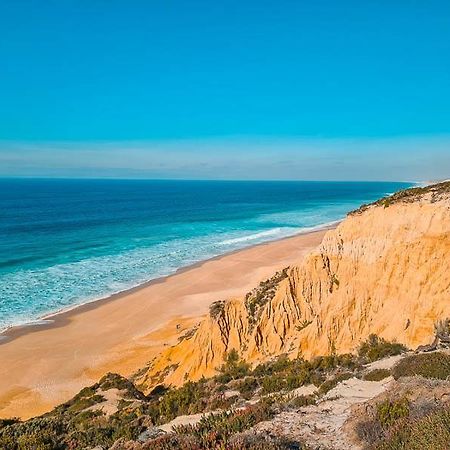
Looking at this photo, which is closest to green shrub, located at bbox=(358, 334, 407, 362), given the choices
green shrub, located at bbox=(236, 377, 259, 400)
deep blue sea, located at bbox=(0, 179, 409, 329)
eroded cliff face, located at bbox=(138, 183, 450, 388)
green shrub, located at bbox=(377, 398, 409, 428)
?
eroded cliff face, located at bbox=(138, 183, 450, 388)

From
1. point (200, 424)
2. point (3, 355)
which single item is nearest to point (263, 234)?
point (3, 355)

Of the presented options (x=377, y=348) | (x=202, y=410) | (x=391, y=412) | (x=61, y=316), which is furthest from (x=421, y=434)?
(x=61, y=316)

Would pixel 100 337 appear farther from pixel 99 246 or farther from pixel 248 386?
pixel 99 246

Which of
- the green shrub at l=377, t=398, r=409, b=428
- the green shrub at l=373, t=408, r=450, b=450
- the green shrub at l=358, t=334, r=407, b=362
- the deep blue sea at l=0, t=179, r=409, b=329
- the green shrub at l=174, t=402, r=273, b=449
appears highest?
the green shrub at l=373, t=408, r=450, b=450

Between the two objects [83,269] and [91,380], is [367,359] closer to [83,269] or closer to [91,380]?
[91,380]

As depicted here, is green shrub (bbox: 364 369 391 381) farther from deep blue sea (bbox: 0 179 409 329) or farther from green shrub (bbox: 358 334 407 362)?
deep blue sea (bbox: 0 179 409 329)

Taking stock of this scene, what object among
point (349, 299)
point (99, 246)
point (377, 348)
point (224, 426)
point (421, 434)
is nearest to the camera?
point (421, 434)

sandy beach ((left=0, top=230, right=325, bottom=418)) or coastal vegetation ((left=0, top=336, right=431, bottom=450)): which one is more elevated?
coastal vegetation ((left=0, top=336, right=431, bottom=450))
